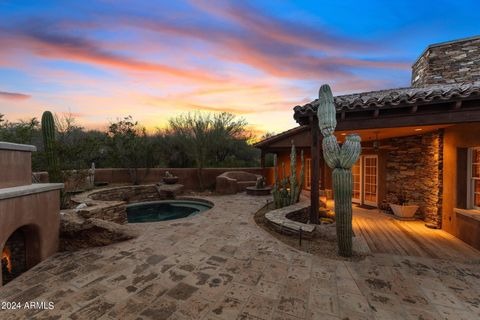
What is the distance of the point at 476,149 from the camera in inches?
197

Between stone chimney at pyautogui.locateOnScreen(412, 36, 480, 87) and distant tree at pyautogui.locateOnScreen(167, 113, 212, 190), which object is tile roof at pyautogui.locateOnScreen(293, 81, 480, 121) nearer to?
stone chimney at pyautogui.locateOnScreen(412, 36, 480, 87)

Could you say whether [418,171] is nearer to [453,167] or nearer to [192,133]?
[453,167]

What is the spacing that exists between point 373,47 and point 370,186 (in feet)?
19.8

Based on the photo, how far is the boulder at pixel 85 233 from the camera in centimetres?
446

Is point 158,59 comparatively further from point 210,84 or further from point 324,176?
point 324,176

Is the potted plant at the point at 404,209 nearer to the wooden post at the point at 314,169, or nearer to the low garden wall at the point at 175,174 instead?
the wooden post at the point at 314,169

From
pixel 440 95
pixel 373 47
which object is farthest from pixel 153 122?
pixel 440 95

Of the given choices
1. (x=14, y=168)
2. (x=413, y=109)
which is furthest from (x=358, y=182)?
(x=14, y=168)

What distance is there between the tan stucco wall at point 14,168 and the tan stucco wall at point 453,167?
388 inches

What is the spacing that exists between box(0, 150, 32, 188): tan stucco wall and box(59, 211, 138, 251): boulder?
116 centimetres

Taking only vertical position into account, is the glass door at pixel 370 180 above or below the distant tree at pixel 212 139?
below

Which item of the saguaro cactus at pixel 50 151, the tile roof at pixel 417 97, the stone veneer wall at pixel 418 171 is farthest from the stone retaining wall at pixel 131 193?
the stone veneer wall at pixel 418 171

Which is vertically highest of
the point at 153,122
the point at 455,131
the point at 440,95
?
the point at 153,122

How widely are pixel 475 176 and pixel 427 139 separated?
182cm
